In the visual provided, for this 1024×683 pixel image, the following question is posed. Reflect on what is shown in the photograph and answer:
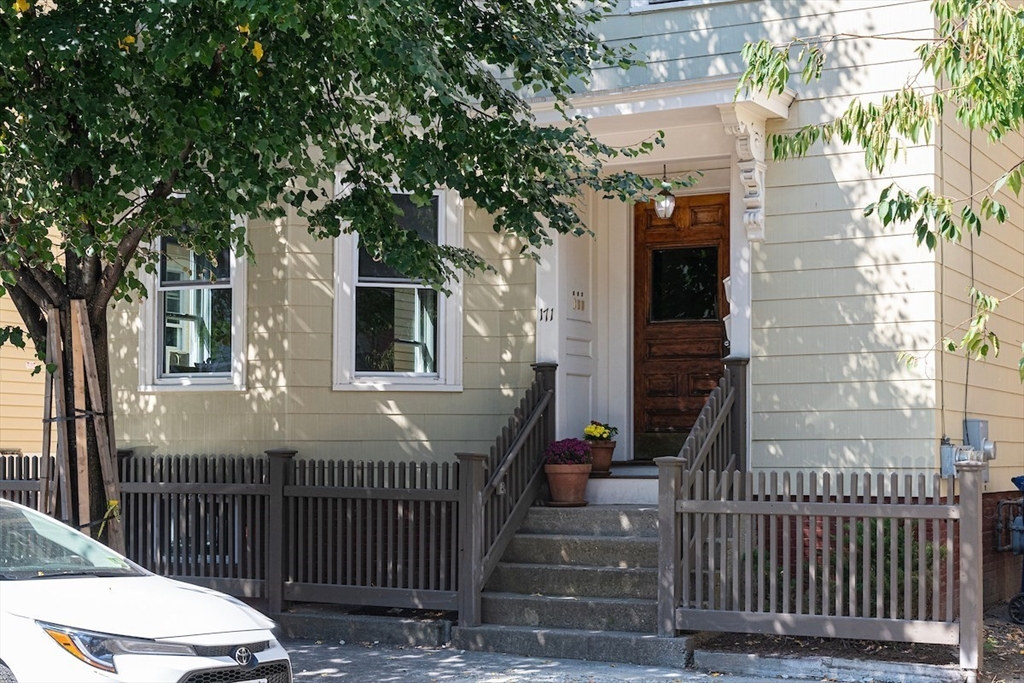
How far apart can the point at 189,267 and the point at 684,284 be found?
15.7ft

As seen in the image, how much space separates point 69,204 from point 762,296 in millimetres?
5629

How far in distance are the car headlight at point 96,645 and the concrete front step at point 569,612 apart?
4385 mm

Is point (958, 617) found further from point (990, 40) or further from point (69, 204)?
point (69, 204)

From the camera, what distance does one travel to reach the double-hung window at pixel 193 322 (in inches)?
473

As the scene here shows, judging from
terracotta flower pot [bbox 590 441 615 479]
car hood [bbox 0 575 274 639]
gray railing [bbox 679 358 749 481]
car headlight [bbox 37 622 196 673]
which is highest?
gray railing [bbox 679 358 749 481]

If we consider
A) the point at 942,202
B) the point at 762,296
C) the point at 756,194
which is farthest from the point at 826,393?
the point at 942,202

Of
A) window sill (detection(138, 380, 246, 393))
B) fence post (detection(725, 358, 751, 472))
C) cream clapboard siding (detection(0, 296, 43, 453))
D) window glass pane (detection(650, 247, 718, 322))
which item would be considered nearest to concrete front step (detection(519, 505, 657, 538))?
fence post (detection(725, 358, 751, 472))

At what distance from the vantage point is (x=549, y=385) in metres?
11.5

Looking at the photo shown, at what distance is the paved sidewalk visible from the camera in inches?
351

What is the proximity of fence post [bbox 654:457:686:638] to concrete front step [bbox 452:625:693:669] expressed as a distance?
0.12 m

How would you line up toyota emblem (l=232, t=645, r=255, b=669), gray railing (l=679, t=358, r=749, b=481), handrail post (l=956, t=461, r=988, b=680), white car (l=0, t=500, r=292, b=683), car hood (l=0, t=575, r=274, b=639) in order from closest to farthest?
1. white car (l=0, t=500, r=292, b=683)
2. car hood (l=0, t=575, r=274, b=639)
3. toyota emblem (l=232, t=645, r=255, b=669)
4. handrail post (l=956, t=461, r=988, b=680)
5. gray railing (l=679, t=358, r=749, b=481)

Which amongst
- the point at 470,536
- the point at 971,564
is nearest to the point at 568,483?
the point at 470,536

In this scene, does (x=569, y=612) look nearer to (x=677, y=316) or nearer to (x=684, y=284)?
(x=677, y=316)

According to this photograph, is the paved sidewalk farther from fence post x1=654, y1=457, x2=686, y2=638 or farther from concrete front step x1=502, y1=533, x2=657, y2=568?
concrete front step x1=502, y1=533, x2=657, y2=568
